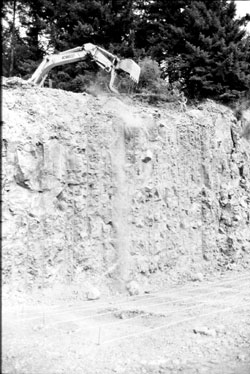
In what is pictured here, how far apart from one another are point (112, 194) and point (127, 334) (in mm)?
4562

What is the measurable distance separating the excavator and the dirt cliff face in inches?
31.0

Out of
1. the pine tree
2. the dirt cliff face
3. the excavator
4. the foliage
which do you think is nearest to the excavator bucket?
the excavator

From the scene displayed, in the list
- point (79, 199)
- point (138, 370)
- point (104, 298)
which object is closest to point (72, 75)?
point (79, 199)

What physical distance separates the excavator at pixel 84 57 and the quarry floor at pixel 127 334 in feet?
19.9

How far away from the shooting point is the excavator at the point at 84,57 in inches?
468

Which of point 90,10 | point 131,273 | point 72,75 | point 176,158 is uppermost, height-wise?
point 90,10

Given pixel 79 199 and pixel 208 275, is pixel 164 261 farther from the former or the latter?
pixel 79 199

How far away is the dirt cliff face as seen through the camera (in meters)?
9.54

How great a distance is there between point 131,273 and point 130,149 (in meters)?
3.29

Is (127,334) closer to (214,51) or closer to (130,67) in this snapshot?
(130,67)

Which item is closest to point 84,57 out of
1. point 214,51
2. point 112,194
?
point 112,194

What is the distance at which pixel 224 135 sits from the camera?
14523 millimetres

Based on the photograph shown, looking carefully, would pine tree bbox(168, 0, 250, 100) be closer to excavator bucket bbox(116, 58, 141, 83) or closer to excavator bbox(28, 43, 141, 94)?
excavator bucket bbox(116, 58, 141, 83)

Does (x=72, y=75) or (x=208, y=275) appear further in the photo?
(x=72, y=75)
